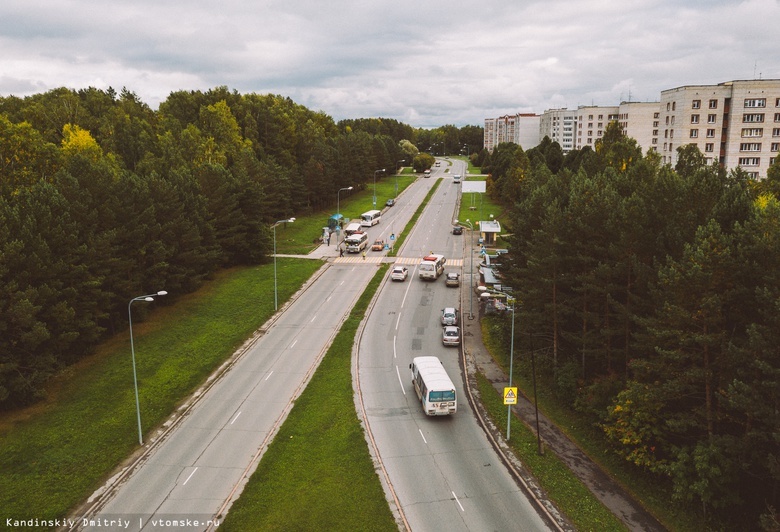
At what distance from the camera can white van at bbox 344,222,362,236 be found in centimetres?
8400

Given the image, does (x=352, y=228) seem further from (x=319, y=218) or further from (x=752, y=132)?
(x=752, y=132)

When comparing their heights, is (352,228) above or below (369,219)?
below

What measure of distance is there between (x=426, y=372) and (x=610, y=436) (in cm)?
1169

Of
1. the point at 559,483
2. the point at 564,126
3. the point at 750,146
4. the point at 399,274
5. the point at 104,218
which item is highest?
the point at 564,126

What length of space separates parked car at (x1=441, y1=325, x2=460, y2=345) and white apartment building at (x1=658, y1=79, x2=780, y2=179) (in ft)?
Answer: 159

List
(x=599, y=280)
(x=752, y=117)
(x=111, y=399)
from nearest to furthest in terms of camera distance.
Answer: (x=599, y=280)
(x=111, y=399)
(x=752, y=117)

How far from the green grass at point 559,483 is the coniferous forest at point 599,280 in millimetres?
3186

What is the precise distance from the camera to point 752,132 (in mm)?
69000

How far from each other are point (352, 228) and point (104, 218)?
150 feet

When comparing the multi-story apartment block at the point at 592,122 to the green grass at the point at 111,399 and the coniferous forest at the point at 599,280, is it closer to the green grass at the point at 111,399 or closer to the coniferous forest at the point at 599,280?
the coniferous forest at the point at 599,280

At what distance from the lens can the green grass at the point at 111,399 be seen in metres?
26.8

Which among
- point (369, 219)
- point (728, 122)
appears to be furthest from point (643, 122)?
point (369, 219)

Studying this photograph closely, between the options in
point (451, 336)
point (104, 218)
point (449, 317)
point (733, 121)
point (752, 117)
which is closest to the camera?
point (451, 336)

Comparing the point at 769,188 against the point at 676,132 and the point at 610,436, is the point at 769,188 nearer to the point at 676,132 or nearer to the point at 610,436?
the point at 610,436
